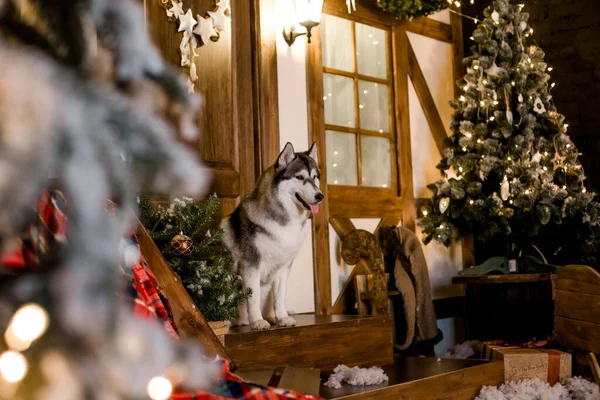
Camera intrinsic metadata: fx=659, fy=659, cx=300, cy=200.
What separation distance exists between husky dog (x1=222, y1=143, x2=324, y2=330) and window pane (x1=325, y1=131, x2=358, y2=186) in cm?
108

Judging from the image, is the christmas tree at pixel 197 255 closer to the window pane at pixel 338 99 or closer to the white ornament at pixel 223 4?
the white ornament at pixel 223 4

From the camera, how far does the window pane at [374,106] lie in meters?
4.44

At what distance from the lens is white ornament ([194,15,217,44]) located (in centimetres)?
342

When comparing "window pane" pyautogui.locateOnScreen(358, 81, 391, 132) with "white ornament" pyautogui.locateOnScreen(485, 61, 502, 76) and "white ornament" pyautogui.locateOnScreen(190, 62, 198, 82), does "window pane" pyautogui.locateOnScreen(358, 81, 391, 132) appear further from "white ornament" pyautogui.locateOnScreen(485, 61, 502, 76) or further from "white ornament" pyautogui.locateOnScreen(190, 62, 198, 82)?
"white ornament" pyautogui.locateOnScreen(190, 62, 198, 82)

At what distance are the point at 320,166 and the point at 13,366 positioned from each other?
3.66m

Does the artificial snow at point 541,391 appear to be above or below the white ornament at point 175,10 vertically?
below

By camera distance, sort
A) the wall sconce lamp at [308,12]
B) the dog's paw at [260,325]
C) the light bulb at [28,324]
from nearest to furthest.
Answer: the light bulb at [28,324]
the dog's paw at [260,325]
the wall sconce lamp at [308,12]

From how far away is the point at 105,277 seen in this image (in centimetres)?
41

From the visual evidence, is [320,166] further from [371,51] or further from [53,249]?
[53,249]

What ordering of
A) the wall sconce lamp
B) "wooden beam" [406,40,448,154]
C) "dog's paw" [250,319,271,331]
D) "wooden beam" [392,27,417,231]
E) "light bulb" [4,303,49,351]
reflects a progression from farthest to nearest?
"wooden beam" [406,40,448,154], "wooden beam" [392,27,417,231], the wall sconce lamp, "dog's paw" [250,319,271,331], "light bulb" [4,303,49,351]

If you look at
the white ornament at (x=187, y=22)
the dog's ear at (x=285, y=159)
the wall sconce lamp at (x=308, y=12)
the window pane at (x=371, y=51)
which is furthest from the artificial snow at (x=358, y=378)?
the window pane at (x=371, y=51)

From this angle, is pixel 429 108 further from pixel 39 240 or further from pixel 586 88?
pixel 39 240

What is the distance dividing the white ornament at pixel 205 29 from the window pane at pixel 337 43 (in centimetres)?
95

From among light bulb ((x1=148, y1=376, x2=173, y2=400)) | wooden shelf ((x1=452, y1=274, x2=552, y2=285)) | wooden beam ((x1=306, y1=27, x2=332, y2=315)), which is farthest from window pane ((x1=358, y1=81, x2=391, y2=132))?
light bulb ((x1=148, y1=376, x2=173, y2=400))
